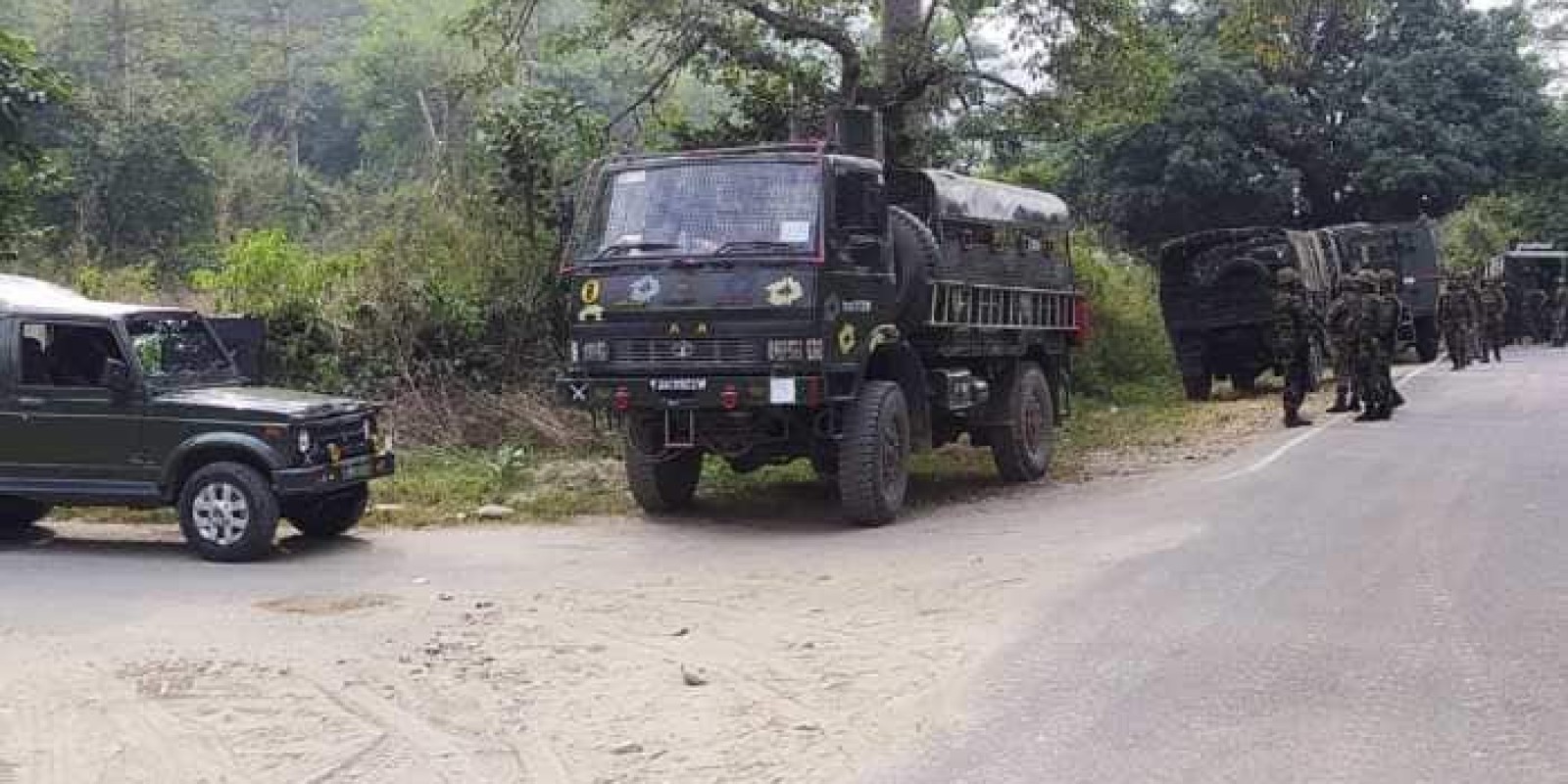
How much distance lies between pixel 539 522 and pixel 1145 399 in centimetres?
1222

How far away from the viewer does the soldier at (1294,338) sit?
670 inches

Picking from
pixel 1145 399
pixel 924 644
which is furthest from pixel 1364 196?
pixel 924 644

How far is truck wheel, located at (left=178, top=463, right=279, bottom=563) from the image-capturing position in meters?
10.1

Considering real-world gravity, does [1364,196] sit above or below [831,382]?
above

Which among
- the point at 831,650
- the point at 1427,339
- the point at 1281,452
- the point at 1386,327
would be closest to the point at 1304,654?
the point at 831,650

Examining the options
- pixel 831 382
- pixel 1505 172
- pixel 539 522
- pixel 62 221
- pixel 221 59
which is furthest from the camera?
pixel 221 59

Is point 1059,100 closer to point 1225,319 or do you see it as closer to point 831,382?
point 1225,319

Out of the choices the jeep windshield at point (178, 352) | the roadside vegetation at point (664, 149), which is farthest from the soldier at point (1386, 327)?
the jeep windshield at point (178, 352)

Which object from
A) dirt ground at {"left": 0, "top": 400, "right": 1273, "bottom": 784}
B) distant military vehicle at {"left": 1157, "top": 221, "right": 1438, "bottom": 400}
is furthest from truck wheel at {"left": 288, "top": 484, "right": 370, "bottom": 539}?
distant military vehicle at {"left": 1157, "top": 221, "right": 1438, "bottom": 400}

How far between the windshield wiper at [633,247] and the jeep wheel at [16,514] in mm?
4388

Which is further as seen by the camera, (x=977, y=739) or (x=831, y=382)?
(x=831, y=382)

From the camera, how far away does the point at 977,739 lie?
5.73m

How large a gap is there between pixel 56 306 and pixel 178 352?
877 millimetres

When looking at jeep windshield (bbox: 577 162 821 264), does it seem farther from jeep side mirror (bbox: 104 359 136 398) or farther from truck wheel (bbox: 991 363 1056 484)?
truck wheel (bbox: 991 363 1056 484)
